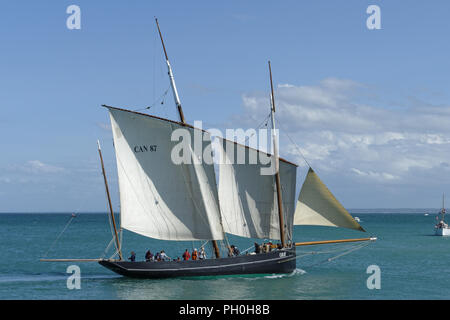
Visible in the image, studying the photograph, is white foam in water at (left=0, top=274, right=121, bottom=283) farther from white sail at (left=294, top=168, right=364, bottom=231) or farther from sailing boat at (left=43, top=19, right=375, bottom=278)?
white sail at (left=294, top=168, right=364, bottom=231)

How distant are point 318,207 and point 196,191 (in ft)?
33.6

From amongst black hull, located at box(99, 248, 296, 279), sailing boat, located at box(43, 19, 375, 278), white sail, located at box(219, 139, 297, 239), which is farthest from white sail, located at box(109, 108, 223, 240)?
black hull, located at box(99, 248, 296, 279)

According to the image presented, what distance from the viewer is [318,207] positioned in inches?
1861

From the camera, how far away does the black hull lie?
4684 centimetres

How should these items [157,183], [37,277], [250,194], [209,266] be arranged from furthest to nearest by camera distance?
Result: [37,277] < [250,194] < [157,183] < [209,266]
